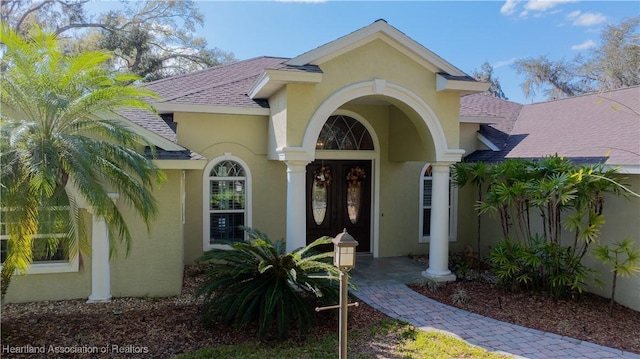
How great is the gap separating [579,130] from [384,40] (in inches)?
231

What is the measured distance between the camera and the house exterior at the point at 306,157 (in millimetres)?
8398

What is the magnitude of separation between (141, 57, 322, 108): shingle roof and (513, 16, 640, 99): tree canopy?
813 inches

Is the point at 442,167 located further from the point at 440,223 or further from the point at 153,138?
the point at 153,138

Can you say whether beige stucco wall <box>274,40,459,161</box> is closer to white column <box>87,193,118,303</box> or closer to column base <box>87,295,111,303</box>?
white column <box>87,193,118,303</box>

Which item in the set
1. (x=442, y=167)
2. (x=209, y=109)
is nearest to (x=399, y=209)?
(x=442, y=167)

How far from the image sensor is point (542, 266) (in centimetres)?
884

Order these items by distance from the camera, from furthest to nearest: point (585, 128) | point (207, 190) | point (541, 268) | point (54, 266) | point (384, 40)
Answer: point (207, 190)
point (585, 128)
point (384, 40)
point (541, 268)
point (54, 266)

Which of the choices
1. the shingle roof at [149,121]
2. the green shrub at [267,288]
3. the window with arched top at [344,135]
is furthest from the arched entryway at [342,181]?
the green shrub at [267,288]

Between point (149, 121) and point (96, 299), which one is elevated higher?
point (149, 121)

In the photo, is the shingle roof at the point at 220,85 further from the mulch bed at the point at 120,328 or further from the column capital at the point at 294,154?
the mulch bed at the point at 120,328

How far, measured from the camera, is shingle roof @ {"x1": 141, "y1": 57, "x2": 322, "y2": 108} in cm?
1051

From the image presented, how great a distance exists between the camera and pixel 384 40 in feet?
29.6

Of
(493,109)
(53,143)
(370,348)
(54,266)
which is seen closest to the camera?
(53,143)

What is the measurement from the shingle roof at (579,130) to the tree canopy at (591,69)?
13.8m
